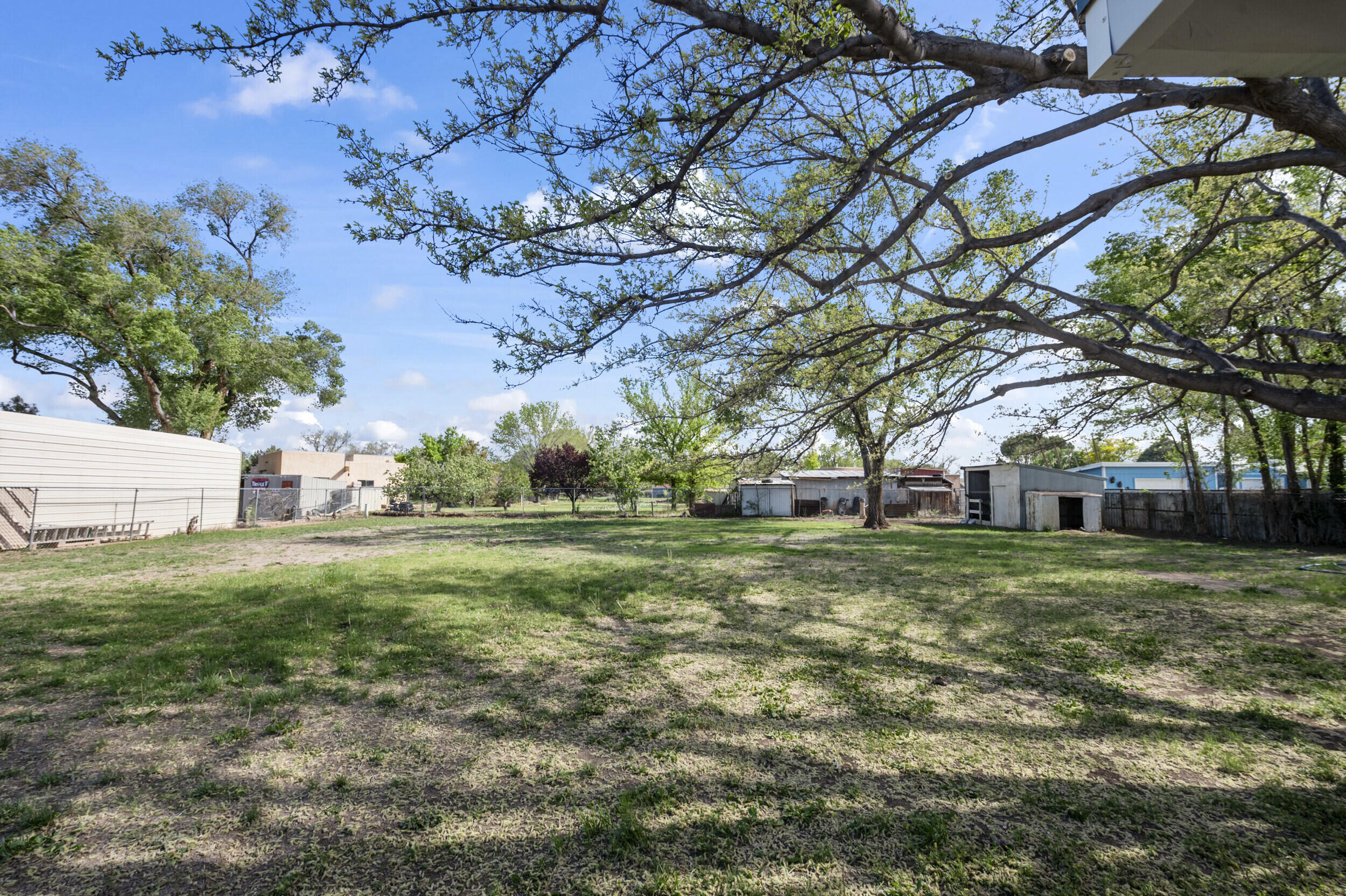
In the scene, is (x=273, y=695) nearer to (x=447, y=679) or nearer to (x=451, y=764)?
(x=447, y=679)

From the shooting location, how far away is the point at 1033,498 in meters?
20.7

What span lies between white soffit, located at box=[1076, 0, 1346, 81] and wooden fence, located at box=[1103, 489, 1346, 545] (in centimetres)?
2026

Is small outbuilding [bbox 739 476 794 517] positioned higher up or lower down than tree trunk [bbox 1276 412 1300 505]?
lower down

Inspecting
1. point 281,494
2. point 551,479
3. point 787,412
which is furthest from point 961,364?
point 551,479

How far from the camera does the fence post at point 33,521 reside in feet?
44.2

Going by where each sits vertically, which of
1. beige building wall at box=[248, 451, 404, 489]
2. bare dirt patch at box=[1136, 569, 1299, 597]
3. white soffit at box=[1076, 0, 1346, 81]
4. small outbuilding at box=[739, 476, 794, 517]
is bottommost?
bare dirt patch at box=[1136, 569, 1299, 597]

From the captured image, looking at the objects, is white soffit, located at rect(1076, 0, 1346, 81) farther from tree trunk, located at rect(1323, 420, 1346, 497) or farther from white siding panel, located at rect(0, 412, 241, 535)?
white siding panel, located at rect(0, 412, 241, 535)

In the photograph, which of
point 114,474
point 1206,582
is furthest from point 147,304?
point 1206,582

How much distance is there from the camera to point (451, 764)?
10.5ft

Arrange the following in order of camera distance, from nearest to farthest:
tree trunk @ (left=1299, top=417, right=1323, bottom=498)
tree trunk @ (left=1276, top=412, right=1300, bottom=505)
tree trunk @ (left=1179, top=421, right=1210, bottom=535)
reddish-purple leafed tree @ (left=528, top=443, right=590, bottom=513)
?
tree trunk @ (left=1276, top=412, right=1300, bottom=505)
tree trunk @ (left=1299, top=417, right=1323, bottom=498)
tree trunk @ (left=1179, top=421, right=1210, bottom=535)
reddish-purple leafed tree @ (left=528, top=443, right=590, bottom=513)

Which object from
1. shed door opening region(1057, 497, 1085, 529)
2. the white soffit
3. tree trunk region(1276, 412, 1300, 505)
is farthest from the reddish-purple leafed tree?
the white soffit

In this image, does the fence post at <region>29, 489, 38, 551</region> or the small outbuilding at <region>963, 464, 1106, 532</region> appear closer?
the fence post at <region>29, 489, 38, 551</region>

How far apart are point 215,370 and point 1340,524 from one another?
1619 inches

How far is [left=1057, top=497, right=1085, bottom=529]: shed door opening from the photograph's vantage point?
21141mm
